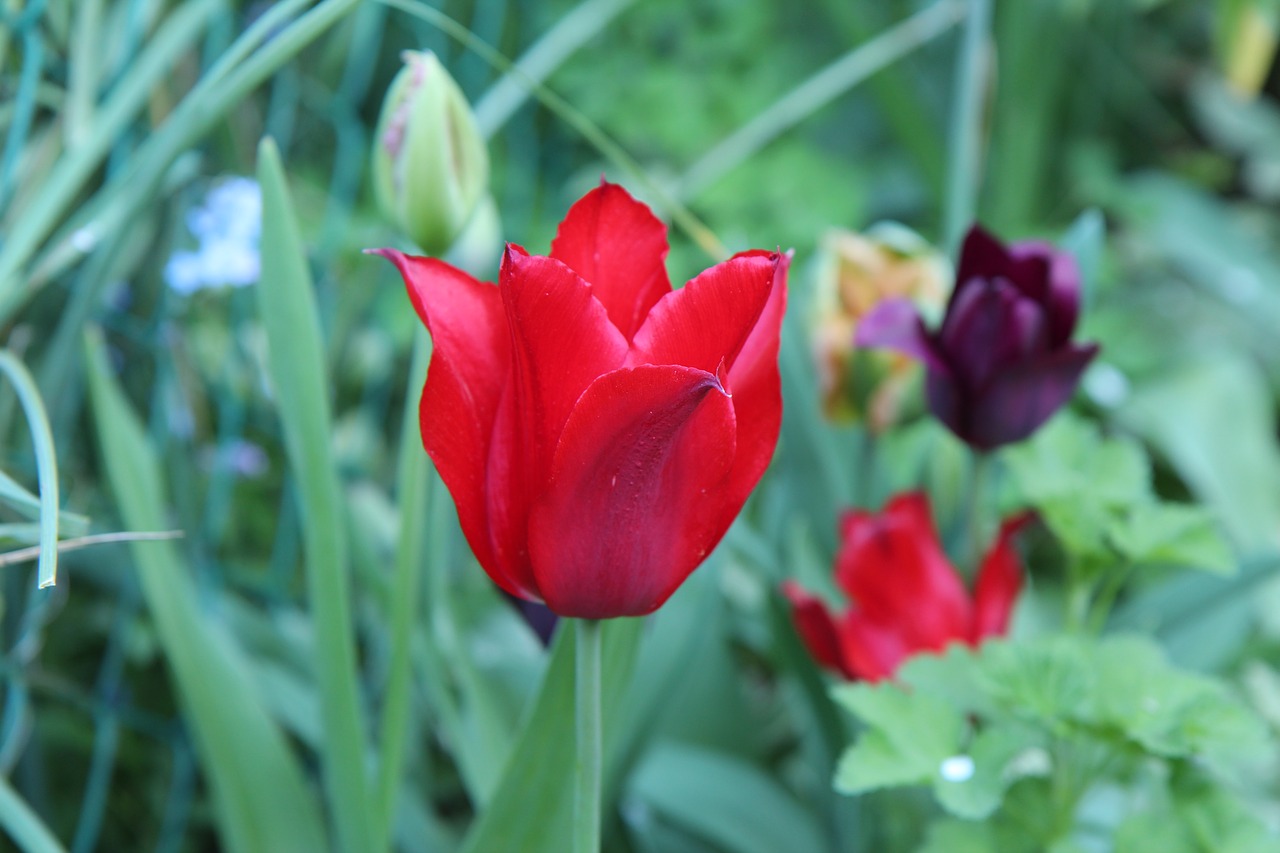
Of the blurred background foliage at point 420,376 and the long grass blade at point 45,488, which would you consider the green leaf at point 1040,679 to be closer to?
the blurred background foliage at point 420,376

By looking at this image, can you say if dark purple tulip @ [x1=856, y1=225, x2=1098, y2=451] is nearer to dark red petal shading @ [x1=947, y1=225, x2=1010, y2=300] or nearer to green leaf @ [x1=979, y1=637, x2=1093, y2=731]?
dark red petal shading @ [x1=947, y1=225, x2=1010, y2=300]

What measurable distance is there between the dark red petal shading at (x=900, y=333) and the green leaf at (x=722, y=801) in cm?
31

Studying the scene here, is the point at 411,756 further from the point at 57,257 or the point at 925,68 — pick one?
the point at 925,68

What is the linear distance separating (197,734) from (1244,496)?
3.81 feet

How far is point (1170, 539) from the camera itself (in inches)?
22.8

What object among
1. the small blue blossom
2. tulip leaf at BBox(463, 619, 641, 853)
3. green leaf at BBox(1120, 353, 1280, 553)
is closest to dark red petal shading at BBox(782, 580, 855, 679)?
tulip leaf at BBox(463, 619, 641, 853)

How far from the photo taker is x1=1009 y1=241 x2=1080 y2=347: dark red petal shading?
60cm

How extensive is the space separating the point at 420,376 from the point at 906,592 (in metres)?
0.28

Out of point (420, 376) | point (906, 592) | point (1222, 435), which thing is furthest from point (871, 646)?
point (1222, 435)

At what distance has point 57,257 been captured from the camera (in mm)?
628

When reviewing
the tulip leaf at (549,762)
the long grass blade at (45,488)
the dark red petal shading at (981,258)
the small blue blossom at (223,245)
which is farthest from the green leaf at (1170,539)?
the small blue blossom at (223,245)

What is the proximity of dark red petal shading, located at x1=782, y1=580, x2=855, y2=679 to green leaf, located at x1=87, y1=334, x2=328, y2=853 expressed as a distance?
0.94 feet

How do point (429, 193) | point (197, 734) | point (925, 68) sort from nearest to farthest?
1. point (429, 193)
2. point (197, 734)
3. point (925, 68)

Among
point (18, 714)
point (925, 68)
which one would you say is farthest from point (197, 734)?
point (925, 68)
